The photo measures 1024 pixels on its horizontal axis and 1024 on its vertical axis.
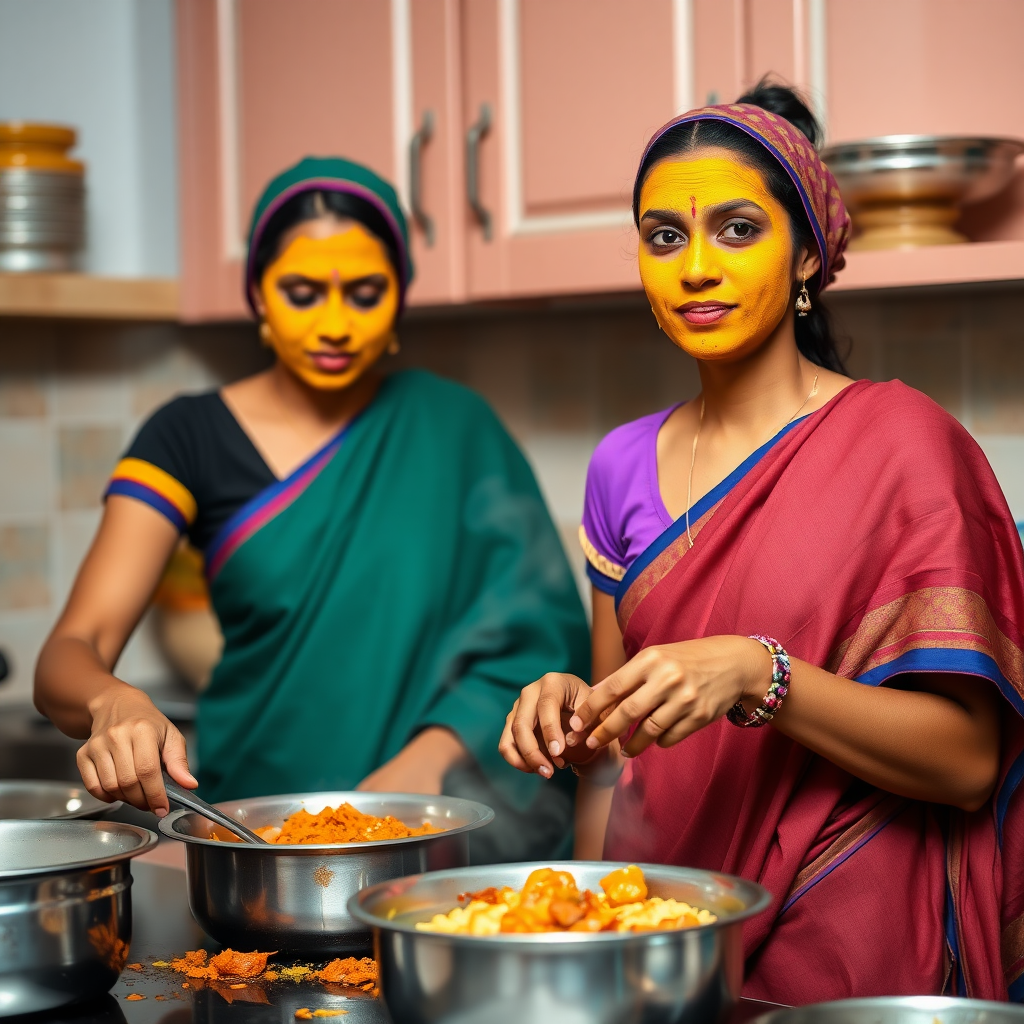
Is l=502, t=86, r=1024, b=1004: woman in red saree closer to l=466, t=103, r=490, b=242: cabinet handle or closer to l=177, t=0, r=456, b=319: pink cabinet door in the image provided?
l=466, t=103, r=490, b=242: cabinet handle

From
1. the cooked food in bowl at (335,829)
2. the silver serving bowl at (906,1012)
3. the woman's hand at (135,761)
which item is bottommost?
the silver serving bowl at (906,1012)

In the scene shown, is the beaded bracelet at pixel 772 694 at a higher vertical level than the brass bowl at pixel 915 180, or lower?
lower

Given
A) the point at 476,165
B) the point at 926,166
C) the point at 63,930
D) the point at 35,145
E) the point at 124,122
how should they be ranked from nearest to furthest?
1. the point at 63,930
2. the point at 926,166
3. the point at 476,165
4. the point at 35,145
5. the point at 124,122

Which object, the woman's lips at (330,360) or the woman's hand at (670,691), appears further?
the woman's lips at (330,360)

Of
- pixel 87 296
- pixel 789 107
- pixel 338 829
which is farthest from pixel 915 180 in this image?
pixel 87 296

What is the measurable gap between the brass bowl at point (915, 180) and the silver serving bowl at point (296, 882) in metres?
0.98

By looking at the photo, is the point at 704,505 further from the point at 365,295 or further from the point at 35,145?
the point at 35,145

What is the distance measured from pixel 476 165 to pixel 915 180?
749 millimetres

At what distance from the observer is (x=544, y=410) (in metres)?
2.59

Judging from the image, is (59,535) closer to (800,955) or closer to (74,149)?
(74,149)

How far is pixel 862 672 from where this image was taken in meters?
1.17

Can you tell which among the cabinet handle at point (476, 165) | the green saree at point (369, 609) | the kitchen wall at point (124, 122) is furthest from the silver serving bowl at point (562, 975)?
the kitchen wall at point (124, 122)

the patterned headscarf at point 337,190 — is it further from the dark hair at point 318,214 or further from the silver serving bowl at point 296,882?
the silver serving bowl at point 296,882

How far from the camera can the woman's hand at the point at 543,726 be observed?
1035 mm
